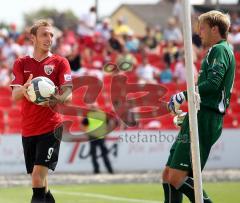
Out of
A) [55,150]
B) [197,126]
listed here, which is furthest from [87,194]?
[197,126]

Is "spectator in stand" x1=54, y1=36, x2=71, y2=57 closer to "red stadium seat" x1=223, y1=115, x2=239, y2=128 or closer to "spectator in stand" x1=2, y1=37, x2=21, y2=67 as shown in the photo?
"spectator in stand" x1=2, y1=37, x2=21, y2=67

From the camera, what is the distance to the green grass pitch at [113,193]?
13.7 m

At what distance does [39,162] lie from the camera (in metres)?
10.1

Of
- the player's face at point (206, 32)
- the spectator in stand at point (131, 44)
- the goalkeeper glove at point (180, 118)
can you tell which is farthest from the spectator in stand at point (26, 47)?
the player's face at point (206, 32)

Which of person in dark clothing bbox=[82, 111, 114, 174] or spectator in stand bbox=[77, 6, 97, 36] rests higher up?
spectator in stand bbox=[77, 6, 97, 36]

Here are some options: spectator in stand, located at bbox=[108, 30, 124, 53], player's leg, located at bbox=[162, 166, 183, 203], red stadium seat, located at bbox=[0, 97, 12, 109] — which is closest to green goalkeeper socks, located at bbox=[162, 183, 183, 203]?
player's leg, located at bbox=[162, 166, 183, 203]

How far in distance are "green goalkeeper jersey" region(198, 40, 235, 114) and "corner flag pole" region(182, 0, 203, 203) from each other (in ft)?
0.99

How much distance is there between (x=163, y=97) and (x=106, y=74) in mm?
3647

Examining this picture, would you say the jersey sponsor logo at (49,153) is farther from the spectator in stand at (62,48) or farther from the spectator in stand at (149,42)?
the spectator in stand at (149,42)

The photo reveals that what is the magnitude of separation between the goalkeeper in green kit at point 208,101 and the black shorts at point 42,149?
5.86 ft

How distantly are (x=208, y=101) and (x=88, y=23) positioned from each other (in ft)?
62.3

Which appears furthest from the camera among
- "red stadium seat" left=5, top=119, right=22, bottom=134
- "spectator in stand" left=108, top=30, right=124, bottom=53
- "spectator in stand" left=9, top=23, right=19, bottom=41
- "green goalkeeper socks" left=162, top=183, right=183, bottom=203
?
"spectator in stand" left=9, top=23, right=19, bottom=41

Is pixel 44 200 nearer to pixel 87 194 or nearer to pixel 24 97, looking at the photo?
pixel 24 97

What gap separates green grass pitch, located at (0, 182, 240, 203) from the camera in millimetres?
13711
